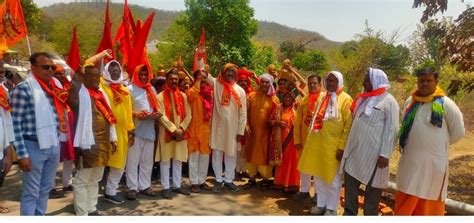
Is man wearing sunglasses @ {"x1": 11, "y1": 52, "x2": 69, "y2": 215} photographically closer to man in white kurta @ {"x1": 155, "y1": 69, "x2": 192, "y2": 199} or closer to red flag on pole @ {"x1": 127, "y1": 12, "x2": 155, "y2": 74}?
man in white kurta @ {"x1": 155, "y1": 69, "x2": 192, "y2": 199}

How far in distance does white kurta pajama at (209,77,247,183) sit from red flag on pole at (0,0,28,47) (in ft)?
8.04

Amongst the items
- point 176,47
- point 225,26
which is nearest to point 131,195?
Result: point 225,26

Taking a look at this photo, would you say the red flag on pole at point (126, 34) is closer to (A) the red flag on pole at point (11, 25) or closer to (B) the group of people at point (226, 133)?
(B) the group of people at point (226, 133)

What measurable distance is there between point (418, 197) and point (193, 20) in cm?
1334

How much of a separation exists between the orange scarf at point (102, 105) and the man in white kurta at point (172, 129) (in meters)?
0.94

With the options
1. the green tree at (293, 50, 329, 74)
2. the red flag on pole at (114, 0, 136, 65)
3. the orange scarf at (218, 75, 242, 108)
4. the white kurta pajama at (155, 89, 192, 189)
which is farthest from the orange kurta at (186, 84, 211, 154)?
the green tree at (293, 50, 329, 74)

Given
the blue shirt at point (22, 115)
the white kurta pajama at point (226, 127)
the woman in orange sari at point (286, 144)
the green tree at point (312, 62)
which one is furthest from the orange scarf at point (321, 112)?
the green tree at point (312, 62)

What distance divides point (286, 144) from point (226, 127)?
0.88m

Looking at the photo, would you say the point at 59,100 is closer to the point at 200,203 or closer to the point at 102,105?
the point at 102,105

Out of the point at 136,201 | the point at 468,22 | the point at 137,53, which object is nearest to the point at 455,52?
the point at 468,22

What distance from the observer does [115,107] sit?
4.70m

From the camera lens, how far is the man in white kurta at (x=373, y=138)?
13.1 ft

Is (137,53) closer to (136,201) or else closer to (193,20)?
(136,201)

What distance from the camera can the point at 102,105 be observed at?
14.6 ft
